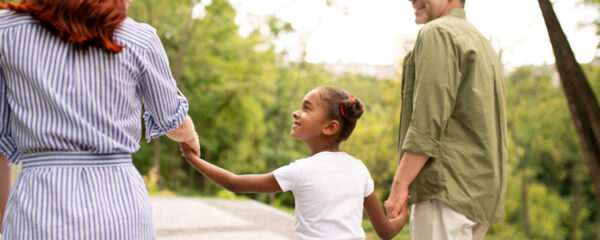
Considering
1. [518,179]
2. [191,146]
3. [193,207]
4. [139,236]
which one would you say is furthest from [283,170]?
[518,179]

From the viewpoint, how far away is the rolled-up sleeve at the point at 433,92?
1.66 m

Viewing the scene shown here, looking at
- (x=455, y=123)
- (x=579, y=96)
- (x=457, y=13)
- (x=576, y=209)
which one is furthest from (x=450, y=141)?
(x=576, y=209)

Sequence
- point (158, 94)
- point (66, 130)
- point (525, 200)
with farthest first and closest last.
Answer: point (525, 200) → point (158, 94) → point (66, 130)

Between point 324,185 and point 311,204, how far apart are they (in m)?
0.08

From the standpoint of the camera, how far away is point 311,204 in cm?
170

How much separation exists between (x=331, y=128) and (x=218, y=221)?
4555 millimetres

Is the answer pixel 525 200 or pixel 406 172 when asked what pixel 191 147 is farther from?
pixel 525 200

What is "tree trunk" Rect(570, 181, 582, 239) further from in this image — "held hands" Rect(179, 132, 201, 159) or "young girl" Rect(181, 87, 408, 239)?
"held hands" Rect(179, 132, 201, 159)

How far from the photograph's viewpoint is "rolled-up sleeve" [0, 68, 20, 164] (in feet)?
3.92

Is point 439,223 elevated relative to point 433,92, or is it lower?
lower

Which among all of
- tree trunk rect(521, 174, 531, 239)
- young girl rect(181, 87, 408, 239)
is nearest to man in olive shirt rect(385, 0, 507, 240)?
young girl rect(181, 87, 408, 239)

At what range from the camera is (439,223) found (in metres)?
1.73

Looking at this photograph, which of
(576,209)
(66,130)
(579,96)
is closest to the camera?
(66,130)

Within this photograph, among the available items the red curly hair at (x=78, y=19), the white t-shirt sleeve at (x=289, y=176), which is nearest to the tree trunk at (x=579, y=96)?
the white t-shirt sleeve at (x=289, y=176)
